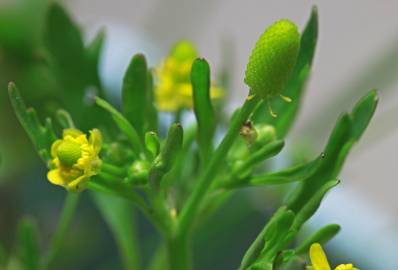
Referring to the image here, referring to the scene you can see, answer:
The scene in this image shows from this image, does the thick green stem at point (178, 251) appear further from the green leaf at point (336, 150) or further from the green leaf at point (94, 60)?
the green leaf at point (94, 60)

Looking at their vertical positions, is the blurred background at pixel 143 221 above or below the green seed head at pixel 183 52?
below

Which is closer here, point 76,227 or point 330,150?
point 330,150

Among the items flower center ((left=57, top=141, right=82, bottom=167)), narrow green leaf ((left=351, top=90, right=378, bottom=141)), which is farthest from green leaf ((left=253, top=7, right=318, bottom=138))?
flower center ((left=57, top=141, right=82, bottom=167))

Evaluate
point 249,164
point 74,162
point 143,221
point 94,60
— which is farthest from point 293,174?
point 143,221

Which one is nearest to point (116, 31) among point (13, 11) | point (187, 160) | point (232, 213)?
point (13, 11)

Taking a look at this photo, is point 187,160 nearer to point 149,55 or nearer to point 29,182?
point 29,182

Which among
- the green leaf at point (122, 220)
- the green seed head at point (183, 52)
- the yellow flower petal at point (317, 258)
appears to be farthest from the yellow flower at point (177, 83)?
the yellow flower petal at point (317, 258)
